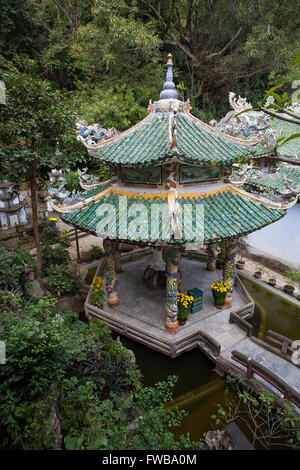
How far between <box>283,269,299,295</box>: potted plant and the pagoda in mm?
4605

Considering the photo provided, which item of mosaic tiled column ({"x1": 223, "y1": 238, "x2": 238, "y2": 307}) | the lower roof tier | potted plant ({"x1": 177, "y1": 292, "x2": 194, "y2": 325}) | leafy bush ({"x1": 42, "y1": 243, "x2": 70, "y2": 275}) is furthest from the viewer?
leafy bush ({"x1": 42, "y1": 243, "x2": 70, "y2": 275})

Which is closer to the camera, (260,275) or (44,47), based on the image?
(260,275)

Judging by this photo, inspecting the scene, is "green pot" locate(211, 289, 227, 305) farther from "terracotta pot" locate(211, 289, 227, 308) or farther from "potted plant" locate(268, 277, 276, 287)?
"potted plant" locate(268, 277, 276, 287)

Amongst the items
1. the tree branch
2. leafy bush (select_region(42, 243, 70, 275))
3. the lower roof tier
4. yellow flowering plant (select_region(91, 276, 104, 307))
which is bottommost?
yellow flowering plant (select_region(91, 276, 104, 307))

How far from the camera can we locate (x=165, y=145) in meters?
9.30

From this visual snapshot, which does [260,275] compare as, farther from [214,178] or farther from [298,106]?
[298,106]

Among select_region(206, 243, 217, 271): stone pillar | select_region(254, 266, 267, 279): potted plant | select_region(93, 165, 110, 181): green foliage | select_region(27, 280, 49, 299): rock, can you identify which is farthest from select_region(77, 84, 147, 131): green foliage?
select_region(254, 266, 267, 279): potted plant

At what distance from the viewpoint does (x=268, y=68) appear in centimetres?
2678

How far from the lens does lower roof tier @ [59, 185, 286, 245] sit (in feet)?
29.4

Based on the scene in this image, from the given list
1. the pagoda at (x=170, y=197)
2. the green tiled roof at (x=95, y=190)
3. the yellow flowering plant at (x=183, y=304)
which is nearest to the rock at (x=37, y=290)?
the pagoda at (x=170, y=197)

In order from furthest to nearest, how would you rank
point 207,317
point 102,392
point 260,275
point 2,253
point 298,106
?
point 298,106
point 260,275
point 207,317
point 2,253
point 102,392

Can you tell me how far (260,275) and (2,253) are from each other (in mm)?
12265

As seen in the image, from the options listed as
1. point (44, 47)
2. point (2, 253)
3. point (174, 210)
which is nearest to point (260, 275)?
point (174, 210)

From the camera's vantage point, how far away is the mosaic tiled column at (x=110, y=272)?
11133mm
